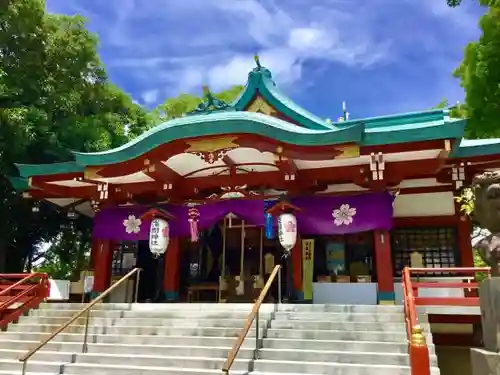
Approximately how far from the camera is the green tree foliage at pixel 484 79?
524 inches

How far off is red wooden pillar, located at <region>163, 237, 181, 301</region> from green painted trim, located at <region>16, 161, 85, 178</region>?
125 inches

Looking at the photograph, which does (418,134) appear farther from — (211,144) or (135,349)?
(135,349)

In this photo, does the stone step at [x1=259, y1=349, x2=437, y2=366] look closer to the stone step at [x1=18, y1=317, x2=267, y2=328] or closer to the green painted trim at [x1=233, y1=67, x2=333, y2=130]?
the stone step at [x1=18, y1=317, x2=267, y2=328]

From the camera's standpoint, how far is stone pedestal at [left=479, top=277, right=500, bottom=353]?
4.39m

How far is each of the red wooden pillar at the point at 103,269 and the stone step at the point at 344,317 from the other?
19.8 feet

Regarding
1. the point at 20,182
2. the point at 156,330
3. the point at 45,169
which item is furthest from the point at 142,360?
the point at 20,182

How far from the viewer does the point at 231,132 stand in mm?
10039

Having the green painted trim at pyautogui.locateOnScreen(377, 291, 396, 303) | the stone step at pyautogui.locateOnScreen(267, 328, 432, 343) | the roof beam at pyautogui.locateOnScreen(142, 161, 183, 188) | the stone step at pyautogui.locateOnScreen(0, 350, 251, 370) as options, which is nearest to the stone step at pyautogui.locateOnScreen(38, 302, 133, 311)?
the stone step at pyautogui.locateOnScreen(0, 350, 251, 370)

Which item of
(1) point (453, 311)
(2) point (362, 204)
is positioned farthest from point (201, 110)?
(1) point (453, 311)

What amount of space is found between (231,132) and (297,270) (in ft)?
12.1

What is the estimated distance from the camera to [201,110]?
1170cm

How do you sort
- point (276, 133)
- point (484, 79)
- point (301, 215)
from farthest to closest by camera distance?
point (484, 79) < point (301, 215) < point (276, 133)

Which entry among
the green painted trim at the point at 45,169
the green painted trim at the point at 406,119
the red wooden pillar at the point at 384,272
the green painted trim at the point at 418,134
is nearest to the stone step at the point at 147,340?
the red wooden pillar at the point at 384,272

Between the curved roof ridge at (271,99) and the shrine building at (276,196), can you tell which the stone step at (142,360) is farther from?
the curved roof ridge at (271,99)
